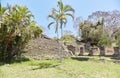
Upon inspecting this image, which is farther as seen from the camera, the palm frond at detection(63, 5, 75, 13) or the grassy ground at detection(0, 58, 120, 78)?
the palm frond at detection(63, 5, 75, 13)

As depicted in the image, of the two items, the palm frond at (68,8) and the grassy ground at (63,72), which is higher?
the palm frond at (68,8)

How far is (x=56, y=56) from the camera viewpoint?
3108 cm

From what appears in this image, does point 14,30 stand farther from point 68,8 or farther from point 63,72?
point 63,72

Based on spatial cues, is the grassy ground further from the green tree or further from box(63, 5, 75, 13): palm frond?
box(63, 5, 75, 13): palm frond

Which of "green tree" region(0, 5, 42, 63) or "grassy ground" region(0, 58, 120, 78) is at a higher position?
"green tree" region(0, 5, 42, 63)

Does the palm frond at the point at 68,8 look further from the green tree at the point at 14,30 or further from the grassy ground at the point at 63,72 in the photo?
the grassy ground at the point at 63,72

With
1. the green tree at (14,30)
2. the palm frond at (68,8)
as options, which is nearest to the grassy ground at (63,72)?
the green tree at (14,30)

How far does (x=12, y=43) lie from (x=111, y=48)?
18577mm

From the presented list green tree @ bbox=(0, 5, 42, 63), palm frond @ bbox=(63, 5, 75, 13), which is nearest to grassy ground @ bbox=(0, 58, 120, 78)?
green tree @ bbox=(0, 5, 42, 63)

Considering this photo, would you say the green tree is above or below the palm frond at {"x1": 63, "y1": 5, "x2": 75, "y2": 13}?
below

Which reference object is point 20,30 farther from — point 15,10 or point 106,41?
point 106,41

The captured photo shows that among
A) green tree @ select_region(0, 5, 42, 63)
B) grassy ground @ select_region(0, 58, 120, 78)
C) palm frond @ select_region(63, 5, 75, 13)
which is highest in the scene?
palm frond @ select_region(63, 5, 75, 13)

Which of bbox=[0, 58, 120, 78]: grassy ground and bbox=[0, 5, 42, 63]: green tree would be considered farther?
bbox=[0, 5, 42, 63]: green tree

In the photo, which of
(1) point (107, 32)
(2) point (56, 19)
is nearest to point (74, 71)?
(2) point (56, 19)
